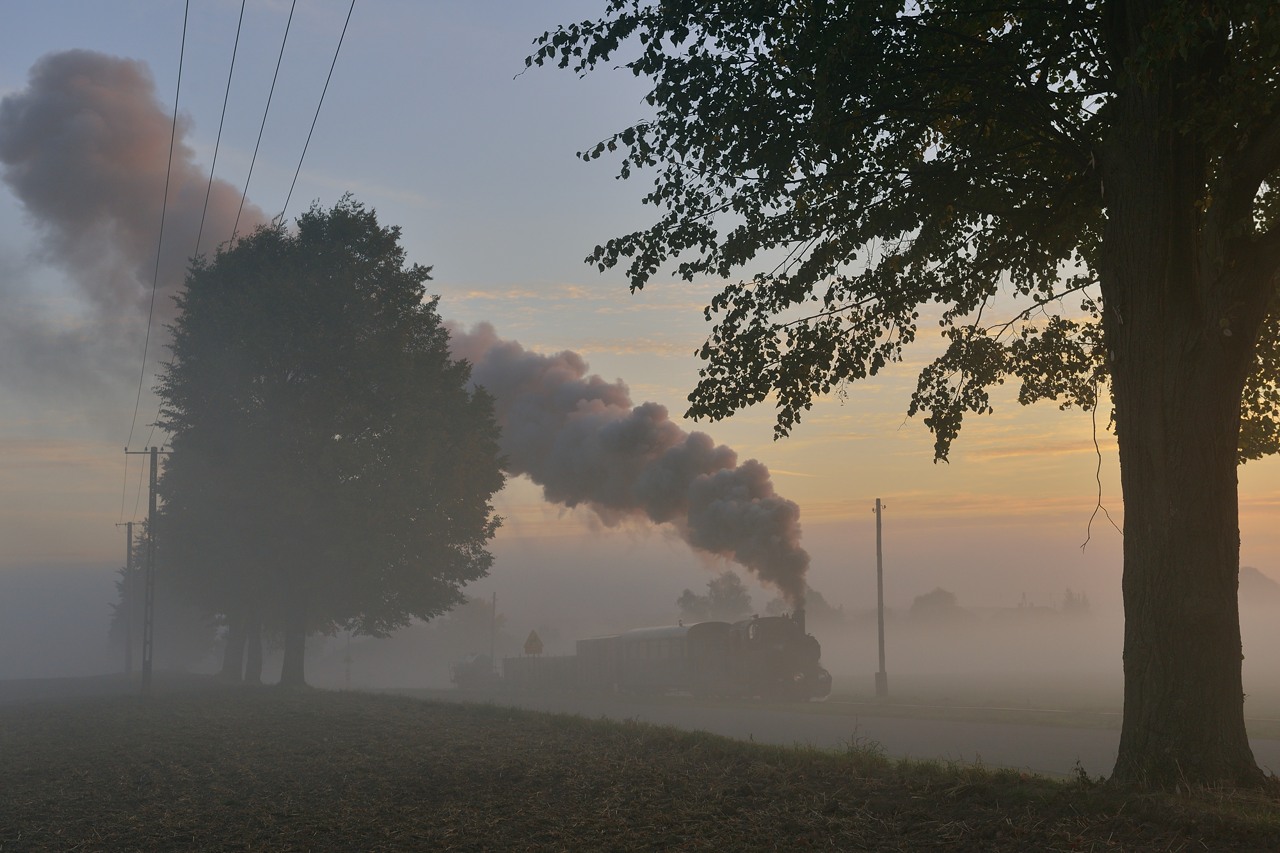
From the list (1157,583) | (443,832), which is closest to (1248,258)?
(1157,583)

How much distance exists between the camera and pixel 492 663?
231 ft

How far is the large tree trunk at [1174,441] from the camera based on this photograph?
33.0 ft

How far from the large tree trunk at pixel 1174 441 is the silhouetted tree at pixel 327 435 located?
27015mm

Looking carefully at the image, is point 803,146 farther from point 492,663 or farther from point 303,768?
point 492,663

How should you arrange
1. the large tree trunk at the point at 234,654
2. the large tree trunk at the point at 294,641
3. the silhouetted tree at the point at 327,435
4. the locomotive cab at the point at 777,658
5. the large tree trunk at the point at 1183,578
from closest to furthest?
the large tree trunk at the point at 1183,578 → the silhouetted tree at the point at 327,435 → the large tree trunk at the point at 294,641 → the locomotive cab at the point at 777,658 → the large tree trunk at the point at 234,654

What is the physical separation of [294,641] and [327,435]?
7.61 m

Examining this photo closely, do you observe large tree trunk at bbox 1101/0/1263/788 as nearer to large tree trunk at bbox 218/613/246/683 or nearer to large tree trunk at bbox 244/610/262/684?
large tree trunk at bbox 244/610/262/684

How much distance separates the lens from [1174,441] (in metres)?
10.3

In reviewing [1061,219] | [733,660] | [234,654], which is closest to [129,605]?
[234,654]

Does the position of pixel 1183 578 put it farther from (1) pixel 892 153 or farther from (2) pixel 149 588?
(2) pixel 149 588

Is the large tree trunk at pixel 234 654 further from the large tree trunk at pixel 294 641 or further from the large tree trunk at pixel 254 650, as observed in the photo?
the large tree trunk at pixel 294 641

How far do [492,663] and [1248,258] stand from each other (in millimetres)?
64139

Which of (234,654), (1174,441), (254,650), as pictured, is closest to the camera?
(1174,441)

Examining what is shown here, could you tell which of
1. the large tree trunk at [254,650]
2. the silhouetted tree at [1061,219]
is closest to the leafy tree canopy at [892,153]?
the silhouetted tree at [1061,219]
